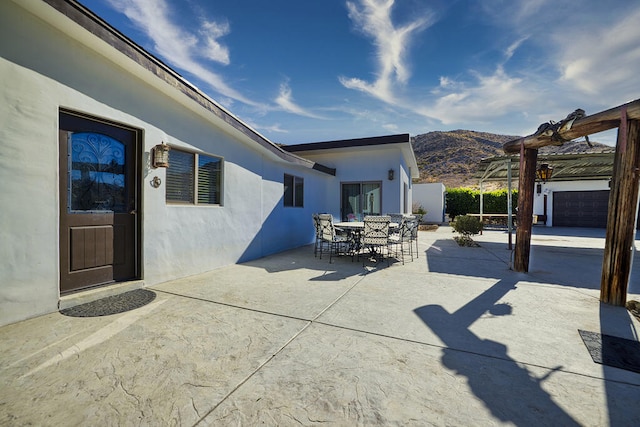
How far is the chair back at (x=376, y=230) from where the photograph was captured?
5.40 meters

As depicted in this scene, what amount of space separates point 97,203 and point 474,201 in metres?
20.8

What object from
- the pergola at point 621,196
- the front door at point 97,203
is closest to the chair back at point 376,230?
the pergola at point 621,196

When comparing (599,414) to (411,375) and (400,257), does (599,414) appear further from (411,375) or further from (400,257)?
(400,257)

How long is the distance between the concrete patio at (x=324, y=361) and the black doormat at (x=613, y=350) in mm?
89

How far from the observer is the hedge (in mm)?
18266

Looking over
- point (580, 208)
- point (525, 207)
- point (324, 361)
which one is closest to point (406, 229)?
point (525, 207)

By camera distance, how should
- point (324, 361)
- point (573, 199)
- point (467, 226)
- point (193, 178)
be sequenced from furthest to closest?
point (573, 199) → point (467, 226) → point (193, 178) → point (324, 361)

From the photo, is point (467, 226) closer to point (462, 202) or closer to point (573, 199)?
point (573, 199)

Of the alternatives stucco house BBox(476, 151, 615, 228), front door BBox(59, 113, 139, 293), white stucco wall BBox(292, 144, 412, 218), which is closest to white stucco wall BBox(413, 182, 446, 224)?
stucco house BBox(476, 151, 615, 228)

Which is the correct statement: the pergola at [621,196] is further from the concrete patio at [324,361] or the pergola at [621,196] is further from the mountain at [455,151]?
the mountain at [455,151]

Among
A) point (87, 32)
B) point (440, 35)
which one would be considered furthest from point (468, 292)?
point (440, 35)

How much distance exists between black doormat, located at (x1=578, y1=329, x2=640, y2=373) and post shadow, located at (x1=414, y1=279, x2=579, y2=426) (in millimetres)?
691

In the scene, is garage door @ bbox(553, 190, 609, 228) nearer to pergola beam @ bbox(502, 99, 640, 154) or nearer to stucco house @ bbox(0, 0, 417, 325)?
pergola beam @ bbox(502, 99, 640, 154)

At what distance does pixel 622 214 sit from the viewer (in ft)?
10.8
